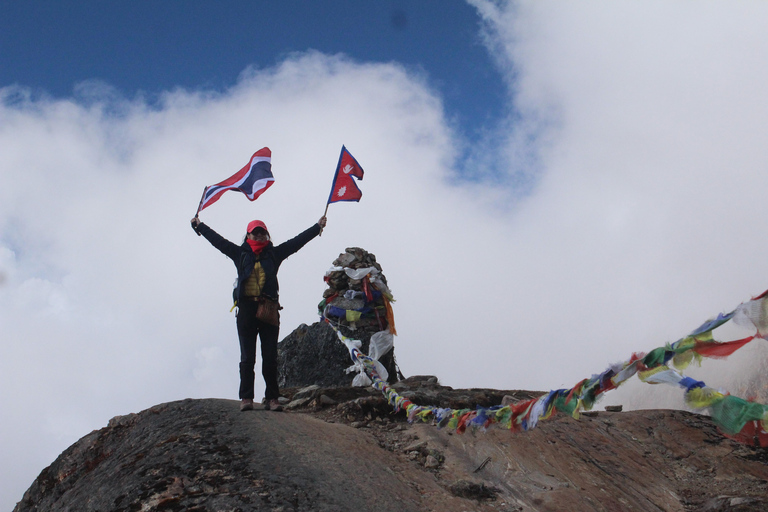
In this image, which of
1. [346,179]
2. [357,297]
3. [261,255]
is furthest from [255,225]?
[357,297]

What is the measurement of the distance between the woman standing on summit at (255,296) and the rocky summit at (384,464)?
1.48 ft

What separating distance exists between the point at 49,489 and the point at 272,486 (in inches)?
134

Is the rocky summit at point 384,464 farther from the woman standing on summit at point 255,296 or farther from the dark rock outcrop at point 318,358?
the dark rock outcrop at point 318,358

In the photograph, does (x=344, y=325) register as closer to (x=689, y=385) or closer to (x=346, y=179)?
(x=346, y=179)

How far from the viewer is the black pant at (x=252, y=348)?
261 inches

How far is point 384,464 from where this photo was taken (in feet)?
16.8

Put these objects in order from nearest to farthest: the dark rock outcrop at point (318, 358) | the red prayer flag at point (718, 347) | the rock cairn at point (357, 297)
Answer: the red prayer flag at point (718, 347) → the dark rock outcrop at point (318, 358) → the rock cairn at point (357, 297)

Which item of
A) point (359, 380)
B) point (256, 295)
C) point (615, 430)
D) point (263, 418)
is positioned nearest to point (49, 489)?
point (263, 418)

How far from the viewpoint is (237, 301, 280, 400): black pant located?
21.8ft

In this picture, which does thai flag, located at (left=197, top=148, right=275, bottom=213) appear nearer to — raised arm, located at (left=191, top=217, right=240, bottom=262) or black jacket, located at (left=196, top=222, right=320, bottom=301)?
raised arm, located at (left=191, top=217, right=240, bottom=262)

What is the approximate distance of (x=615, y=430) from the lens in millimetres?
7191

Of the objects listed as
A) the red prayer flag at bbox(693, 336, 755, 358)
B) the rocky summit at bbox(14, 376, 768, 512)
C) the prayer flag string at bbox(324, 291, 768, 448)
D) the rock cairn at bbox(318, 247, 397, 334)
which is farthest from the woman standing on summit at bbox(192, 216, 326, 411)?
the red prayer flag at bbox(693, 336, 755, 358)

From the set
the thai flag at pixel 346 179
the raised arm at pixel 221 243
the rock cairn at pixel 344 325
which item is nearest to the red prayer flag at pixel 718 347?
the raised arm at pixel 221 243

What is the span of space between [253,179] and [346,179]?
1483 mm
